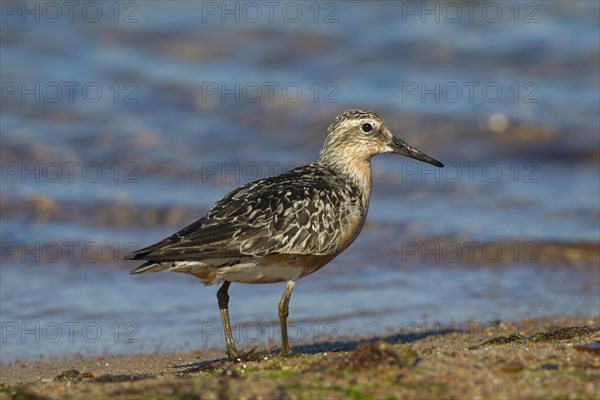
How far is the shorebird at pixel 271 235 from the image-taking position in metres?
7.90

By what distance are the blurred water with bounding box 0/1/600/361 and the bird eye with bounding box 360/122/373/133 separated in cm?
190

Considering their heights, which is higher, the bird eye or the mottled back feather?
the bird eye

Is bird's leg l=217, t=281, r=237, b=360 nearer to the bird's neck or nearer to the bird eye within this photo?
the bird's neck

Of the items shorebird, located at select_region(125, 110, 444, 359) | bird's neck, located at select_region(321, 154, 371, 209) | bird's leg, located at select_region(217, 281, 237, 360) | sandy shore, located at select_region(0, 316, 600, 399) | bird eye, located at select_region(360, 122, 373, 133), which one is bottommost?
sandy shore, located at select_region(0, 316, 600, 399)

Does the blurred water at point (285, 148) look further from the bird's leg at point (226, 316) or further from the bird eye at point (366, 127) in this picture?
the bird eye at point (366, 127)

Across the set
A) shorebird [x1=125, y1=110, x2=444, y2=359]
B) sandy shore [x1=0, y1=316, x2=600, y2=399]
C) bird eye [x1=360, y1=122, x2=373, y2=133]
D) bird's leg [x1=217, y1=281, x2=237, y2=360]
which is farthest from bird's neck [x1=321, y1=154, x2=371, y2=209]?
sandy shore [x1=0, y1=316, x2=600, y2=399]

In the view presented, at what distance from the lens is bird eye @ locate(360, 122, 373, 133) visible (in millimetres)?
9625

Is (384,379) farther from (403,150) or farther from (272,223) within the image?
(403,150)

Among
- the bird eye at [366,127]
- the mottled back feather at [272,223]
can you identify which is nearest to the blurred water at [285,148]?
the mottled back feather at [272,223]

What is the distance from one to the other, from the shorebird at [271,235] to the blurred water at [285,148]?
1.53 m

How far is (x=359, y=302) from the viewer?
35.0 ft

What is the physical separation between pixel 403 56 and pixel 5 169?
23.1 feet

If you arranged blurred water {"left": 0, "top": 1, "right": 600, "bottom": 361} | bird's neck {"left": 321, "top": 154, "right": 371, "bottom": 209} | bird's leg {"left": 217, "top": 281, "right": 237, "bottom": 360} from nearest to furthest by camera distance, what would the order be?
bird's leg {"left": 217, "top": 281, "right": 237, "bottom": 360} < bird's neck {"left": 321, "top": 154, "right": 371, "bottom": 209} < blurred water {"left": 0, "top": 1, "right": 600, "bottom": 361}

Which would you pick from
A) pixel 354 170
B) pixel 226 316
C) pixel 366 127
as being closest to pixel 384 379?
pixel 226 316
